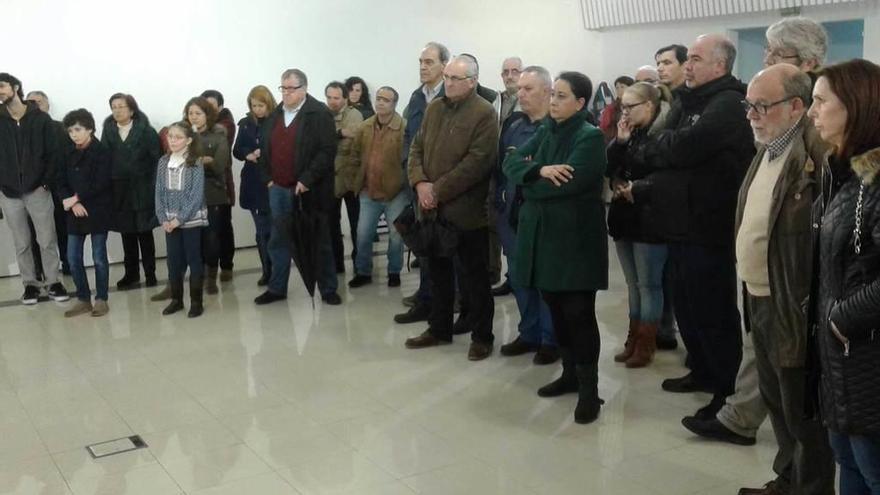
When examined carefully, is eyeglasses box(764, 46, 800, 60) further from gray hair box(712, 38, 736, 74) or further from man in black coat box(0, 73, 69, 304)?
man in black coat box(0, 73, 69, 304)

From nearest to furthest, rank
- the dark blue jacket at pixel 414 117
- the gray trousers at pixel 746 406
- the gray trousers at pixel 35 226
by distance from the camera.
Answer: the gray trousers at pixel 746 406 < the dark blue jacket at pixel 414 117 < the gray trousers at pixel 35 226

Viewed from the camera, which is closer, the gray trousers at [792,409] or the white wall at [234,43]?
the gray trousers at [792,409]

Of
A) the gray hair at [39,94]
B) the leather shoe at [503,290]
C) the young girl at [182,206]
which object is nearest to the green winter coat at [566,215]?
the leather shoe at [503,290]

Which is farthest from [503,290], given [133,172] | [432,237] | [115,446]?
[115,446]

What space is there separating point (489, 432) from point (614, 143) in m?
1.53

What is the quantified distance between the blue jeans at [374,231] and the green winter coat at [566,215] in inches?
104

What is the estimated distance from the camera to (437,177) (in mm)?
5141

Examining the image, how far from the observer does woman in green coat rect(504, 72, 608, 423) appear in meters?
4.02

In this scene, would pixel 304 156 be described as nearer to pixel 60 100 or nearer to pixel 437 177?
pixel 437 177

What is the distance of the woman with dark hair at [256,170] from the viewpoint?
284 inches

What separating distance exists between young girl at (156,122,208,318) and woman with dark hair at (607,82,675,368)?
2924 mm

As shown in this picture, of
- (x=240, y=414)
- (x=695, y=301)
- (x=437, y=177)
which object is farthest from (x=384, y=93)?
(x=695, y=301)

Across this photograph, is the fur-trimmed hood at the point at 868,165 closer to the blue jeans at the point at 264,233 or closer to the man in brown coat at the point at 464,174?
the man in brown coat at the point at 464,174

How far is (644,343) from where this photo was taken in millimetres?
4914
